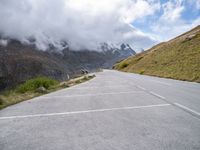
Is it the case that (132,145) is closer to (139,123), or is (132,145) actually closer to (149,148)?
(149,148)

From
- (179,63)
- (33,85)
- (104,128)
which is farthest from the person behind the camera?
(179,63)

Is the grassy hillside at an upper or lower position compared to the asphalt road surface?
upper

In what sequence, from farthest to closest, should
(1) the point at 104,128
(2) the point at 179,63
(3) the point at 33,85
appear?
1. (2) the point at 179,63
2. (3) the point at 33,85
3. (1) the point at 104,128

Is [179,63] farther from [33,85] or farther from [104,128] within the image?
[104,128]

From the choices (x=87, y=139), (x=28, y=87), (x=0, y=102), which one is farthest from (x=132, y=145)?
(x=28, y=87)

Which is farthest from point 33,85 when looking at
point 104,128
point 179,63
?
point 179,63

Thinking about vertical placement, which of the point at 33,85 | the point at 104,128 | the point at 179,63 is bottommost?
the point at 104,128

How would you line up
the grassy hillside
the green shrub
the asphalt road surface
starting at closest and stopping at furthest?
the asphalt road surface < the green shrub < the grassy hillside

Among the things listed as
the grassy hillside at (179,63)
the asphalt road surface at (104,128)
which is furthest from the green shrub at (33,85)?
the grassy hillside at (179,63)

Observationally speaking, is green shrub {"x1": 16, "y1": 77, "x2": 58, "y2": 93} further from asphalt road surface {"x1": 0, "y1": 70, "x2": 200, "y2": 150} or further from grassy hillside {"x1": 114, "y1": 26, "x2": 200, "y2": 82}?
grassy hillside {"x1": 114, "y1": 26, "x2": 200, "y2": 82}

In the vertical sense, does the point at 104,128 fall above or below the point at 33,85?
below

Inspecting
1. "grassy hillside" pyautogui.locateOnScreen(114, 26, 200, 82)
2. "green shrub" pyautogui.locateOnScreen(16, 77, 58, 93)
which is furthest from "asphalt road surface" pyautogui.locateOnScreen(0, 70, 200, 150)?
"grassy hillside" pyautogui.locateOnScreen(114, 26, 200, 82)

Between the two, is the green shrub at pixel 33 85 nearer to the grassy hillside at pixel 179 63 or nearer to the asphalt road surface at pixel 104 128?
the asphalt road surface at pixel 104 128

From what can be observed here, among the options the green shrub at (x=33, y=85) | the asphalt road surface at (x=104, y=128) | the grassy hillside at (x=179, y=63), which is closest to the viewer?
the asphalt road surface at (x=104, y=128)
